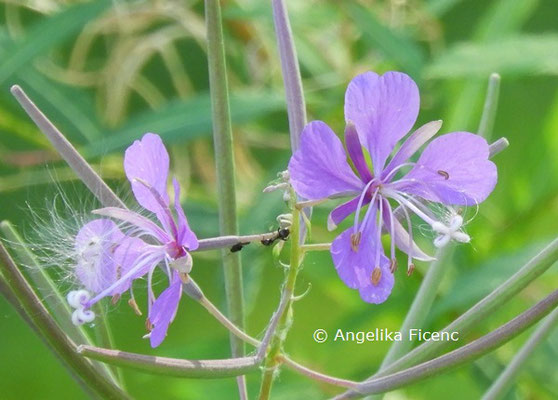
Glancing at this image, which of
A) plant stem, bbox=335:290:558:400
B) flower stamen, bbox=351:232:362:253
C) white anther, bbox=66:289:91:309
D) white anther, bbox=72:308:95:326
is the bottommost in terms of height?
plant stem, bbox=335:290:558:400

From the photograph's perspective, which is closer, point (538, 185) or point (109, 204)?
point (109, 204)

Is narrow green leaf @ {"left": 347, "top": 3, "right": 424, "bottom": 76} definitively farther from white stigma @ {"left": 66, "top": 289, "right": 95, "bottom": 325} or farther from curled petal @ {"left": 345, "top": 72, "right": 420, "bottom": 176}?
white stigma @ {"left": 66, "top": 289, "right": 95, "bottom": 325}

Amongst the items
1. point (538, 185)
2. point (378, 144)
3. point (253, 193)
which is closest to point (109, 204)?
point (378, 144)

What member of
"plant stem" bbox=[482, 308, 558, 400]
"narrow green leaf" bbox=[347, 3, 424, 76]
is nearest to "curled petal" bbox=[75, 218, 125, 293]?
"plant stem" bbox=[482, 308, 558, 400]

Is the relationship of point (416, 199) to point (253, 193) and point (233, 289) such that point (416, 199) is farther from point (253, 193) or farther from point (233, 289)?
point (253, 193)

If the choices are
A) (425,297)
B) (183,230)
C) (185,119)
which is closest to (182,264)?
(183,230)

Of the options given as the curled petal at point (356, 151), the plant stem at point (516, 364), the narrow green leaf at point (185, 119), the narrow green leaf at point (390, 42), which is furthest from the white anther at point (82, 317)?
the narrow green leaf at point (390, 42)
